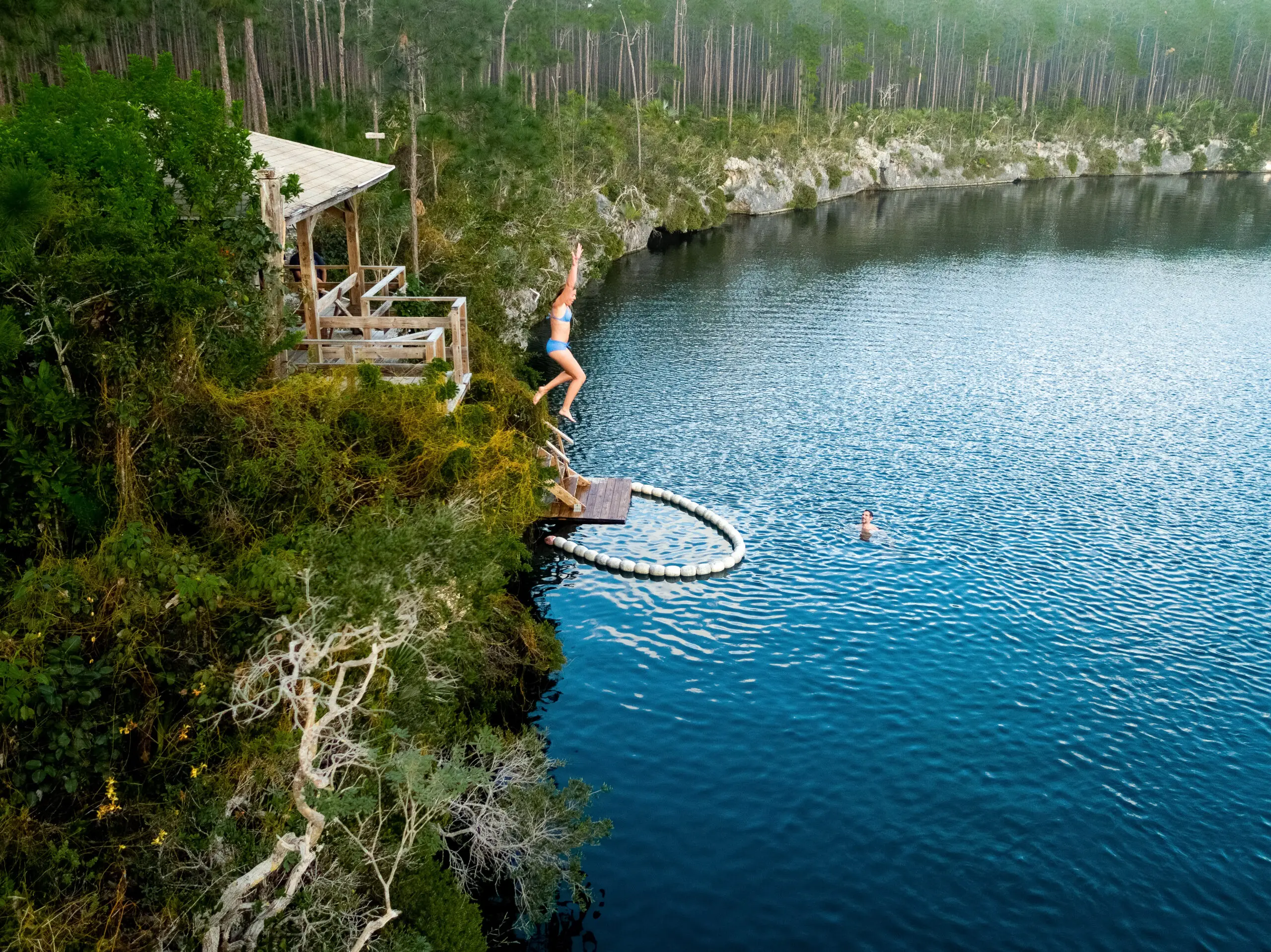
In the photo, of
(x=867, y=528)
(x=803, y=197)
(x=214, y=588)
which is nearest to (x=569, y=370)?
(x=867, y=528)

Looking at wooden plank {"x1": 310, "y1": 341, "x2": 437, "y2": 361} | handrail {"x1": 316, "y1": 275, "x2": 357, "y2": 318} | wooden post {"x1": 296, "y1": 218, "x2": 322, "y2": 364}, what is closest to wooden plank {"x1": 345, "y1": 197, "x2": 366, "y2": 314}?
handrail {"x1": 316, "y1": 275, "x2": 357, "y2": 318}

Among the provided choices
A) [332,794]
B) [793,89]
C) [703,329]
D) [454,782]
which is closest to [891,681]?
[454,782]

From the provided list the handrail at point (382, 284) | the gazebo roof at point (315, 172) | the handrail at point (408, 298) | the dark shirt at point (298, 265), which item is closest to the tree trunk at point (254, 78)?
the dark shirt at point (298, 265)

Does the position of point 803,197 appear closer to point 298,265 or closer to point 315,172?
point 298,265

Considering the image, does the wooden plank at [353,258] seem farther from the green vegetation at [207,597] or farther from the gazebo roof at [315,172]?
the green vegetation at [207,597]

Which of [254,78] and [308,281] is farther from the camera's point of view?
[254,78]

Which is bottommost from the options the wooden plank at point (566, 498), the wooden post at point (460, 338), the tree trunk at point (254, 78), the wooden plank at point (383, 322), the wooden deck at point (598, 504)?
the wooden deck at point (598, 504)

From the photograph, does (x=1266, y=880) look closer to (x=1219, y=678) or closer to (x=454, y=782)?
(x=1219, y=678)

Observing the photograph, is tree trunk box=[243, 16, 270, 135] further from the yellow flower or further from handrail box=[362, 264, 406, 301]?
the yellow flower
